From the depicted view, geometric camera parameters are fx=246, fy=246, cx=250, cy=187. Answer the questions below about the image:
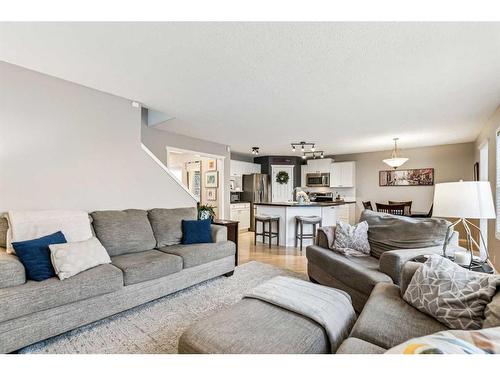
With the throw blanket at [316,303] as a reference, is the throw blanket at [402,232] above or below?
above

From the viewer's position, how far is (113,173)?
126 inches

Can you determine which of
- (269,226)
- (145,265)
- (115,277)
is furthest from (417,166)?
(115,277)

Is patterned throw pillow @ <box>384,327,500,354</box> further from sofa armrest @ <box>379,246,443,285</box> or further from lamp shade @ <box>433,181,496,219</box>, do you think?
sofa armrest @ <box>379,246,443,285</box>

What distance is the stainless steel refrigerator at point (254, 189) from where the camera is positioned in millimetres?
7699

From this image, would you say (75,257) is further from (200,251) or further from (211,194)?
(211,194)

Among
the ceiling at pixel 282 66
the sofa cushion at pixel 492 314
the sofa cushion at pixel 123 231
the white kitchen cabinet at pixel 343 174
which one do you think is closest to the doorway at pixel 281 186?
the white kitchen cabinet at pixel 343 174

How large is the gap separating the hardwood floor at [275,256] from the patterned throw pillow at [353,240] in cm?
89

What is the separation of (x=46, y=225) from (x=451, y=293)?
3.22m

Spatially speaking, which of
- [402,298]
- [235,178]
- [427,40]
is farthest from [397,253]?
[235,178]

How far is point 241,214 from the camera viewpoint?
24.4 ft

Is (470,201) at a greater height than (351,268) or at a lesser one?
greater

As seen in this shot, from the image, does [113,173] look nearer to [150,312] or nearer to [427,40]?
[150,312]

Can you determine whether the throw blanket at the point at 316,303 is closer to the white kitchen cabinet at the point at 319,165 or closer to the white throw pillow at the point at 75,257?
the white throw pillow at the point at 75,257

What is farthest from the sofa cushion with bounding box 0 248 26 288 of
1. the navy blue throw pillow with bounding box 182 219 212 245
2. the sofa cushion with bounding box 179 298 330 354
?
the navy blue throw pillow with bounding box 182 219 212 245
